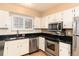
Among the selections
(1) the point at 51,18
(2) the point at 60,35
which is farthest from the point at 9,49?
(1) the point at 51,18

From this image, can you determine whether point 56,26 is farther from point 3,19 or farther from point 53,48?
point 3,19

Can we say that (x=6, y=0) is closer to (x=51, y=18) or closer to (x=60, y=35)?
(x=60, y=35)

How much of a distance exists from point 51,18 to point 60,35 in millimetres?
923

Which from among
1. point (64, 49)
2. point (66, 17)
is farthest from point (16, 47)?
point (66, 17)

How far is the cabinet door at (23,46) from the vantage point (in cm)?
292

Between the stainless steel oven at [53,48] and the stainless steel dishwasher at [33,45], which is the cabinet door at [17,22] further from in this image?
the stainless steel oven at [53,48]

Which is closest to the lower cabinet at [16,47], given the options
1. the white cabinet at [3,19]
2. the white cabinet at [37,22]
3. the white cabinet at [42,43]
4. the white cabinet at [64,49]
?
the white cabinet at [3,19]

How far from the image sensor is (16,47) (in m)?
2.80

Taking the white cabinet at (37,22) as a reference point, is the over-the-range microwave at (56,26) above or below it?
below

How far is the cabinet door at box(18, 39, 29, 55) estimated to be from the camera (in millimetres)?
2916

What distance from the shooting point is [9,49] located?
2586 millimetres

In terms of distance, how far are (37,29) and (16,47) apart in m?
1.81

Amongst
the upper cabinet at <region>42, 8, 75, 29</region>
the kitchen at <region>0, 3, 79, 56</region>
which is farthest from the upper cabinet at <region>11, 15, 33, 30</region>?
the upper cabinet at <region>42, 8, 75, 29</region>

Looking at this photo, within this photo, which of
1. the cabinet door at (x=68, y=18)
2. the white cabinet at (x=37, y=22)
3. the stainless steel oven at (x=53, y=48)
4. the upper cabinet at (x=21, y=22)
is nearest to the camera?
the cabinet door at (x=68, y=18)
